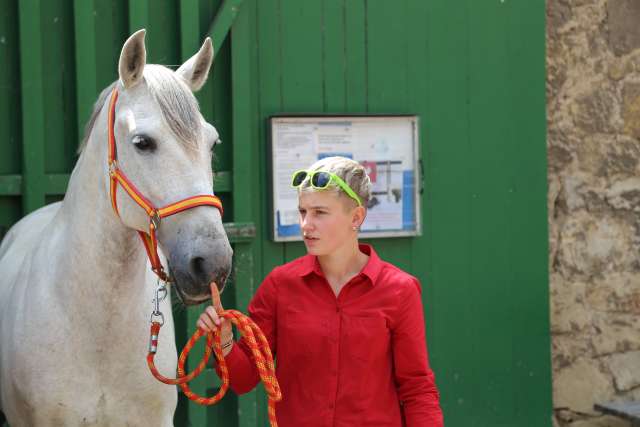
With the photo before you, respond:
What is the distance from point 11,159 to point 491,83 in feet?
7.87

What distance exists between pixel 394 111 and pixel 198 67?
5.73ft

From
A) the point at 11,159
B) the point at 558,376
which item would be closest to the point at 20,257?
the point at 11,159

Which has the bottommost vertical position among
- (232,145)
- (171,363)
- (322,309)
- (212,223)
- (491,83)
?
(171,363)

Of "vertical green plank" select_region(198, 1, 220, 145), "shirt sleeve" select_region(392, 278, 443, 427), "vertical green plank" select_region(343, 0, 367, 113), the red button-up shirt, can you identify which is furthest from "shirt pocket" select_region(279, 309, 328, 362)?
"vertical green plank" select_region(343, 0, 367, 113)

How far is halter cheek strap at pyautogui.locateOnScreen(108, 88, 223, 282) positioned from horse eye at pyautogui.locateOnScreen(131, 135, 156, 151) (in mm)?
105

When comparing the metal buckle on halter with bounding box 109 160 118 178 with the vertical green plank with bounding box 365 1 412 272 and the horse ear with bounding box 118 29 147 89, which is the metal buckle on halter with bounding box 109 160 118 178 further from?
the vertical green plank with bounding box 365 1 412 272

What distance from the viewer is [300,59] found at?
13.5 ft

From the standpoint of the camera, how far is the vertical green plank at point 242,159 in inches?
153

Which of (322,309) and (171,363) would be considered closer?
(322,309)

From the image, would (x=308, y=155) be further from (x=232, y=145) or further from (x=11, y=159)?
(x=11, y=159)

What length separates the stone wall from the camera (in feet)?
15.6

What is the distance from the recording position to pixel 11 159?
366 cm

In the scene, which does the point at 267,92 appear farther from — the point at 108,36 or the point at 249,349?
the point at 249,349

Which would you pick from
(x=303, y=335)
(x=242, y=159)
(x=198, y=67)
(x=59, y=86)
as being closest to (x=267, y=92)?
(x=242, y=159)
